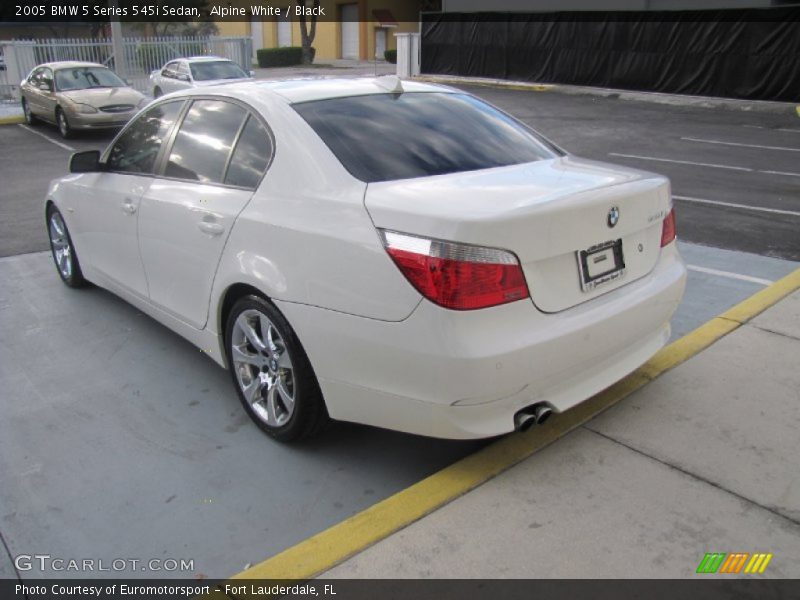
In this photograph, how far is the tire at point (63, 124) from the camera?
49.6ft

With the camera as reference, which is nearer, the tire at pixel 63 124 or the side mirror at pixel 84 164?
the side mirror at pixel 84 164

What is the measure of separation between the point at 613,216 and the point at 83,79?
15.6 metres

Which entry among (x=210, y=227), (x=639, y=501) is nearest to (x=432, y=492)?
(x=639, y=501)

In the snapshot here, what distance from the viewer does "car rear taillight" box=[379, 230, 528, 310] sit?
104 inches

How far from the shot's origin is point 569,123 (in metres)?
16.0

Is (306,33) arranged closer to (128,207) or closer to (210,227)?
(128,207)

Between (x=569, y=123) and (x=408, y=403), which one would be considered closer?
(x=408, y=403)

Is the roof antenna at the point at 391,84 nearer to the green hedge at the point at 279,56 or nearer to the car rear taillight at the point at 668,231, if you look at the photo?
the car rear taillight at the point at 668,231

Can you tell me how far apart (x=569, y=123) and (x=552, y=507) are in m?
14.4

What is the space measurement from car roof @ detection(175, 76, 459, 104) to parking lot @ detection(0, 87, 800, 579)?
161 cm

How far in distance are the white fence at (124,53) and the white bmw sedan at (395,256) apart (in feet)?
65.2

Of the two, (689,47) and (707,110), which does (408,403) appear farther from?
(689,47)

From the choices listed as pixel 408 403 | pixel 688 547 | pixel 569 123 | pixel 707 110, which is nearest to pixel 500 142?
pixel 408 403

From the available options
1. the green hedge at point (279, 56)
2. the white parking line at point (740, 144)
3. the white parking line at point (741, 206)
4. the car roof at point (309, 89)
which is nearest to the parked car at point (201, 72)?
the white parking line at point (740, 144)
